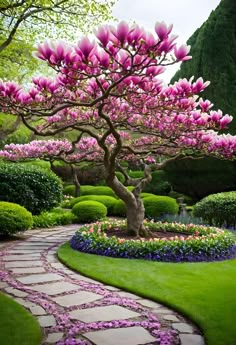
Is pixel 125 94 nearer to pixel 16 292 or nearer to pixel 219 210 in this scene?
pixel 16 292

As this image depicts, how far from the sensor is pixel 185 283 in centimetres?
450

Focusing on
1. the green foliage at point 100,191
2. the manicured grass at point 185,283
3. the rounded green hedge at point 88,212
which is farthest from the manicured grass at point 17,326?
the green foliage at point 100,191

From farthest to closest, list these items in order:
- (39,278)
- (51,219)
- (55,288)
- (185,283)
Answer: (51,219)
(39,278)
(185,283)
(55,288)

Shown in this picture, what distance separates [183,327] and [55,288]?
1651 millimetres

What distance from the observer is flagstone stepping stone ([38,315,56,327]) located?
3291 millimetres

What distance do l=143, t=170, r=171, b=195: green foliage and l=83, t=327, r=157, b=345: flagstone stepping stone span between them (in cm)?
1293

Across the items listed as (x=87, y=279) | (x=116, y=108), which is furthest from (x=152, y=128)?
(x=87, y=279)

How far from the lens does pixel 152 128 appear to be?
19.4ft

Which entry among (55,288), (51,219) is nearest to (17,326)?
(55,288)

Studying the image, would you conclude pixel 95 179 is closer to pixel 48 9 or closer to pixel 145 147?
pixel 48 9

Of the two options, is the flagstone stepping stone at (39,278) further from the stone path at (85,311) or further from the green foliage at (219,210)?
the green foliage at (219,210)

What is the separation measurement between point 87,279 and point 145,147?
3.71 metres

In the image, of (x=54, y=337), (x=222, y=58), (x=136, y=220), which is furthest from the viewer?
(x=222, y=58)

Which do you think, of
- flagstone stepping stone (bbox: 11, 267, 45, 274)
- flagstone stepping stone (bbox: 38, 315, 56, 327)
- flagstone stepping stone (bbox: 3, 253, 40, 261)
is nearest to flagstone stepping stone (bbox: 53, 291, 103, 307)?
flagstone stepping stone (bbox: 38, 315, 56, 327)
